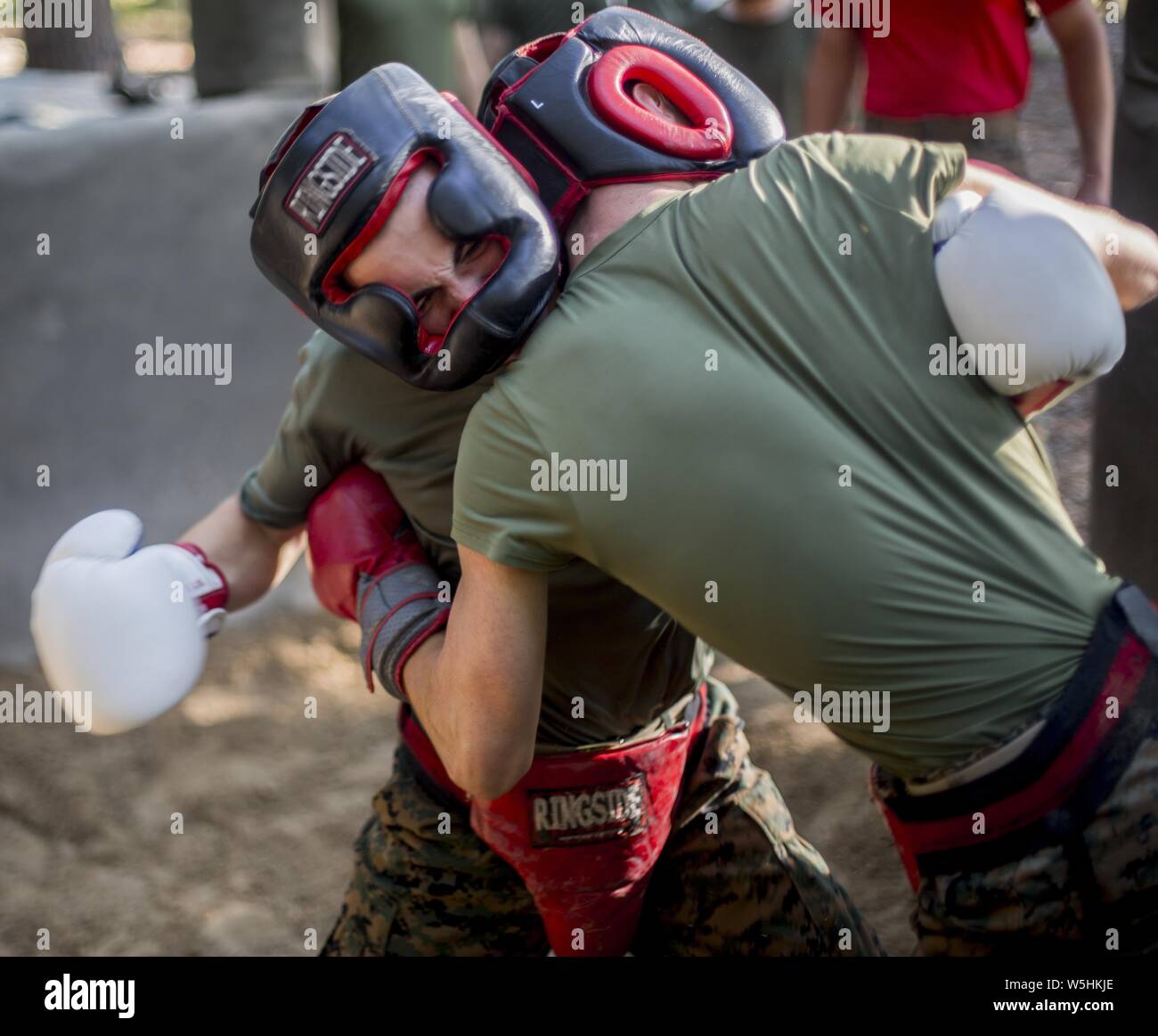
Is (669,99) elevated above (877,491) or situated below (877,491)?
above

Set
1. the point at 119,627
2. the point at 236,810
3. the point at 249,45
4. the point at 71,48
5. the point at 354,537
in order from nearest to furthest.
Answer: the point at 119,627, the point at 354,537, the point at 236,810, the point at 249,45, the point at 71,48

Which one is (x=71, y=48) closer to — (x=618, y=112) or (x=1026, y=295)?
(x=618, y=112)

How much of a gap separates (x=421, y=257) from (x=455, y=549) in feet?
1.75

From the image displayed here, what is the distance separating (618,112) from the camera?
5.53ft

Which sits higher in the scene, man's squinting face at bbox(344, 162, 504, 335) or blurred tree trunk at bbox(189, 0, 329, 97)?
man's squinting face at bbox(344, 162, 504, 335)

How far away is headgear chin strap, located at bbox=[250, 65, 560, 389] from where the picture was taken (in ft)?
5.16

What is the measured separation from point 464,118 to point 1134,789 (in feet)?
3.76

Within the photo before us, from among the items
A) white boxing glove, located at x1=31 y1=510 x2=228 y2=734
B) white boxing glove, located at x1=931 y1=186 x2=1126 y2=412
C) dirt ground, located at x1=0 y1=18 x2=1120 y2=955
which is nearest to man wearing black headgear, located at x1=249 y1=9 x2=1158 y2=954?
white boxing glove, located at x1=931 y1=186 x2=1126 y2=412

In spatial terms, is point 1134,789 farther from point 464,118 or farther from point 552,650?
point 464,118

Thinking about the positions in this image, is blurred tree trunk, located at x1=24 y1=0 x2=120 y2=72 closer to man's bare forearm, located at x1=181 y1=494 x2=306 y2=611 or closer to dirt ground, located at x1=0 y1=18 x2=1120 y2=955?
dirt ground, located at x1=0 y1=18 x2=1120 y2=955

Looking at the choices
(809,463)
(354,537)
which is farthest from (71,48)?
(809,463)

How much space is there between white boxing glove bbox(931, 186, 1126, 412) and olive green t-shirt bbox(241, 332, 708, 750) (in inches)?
27.8

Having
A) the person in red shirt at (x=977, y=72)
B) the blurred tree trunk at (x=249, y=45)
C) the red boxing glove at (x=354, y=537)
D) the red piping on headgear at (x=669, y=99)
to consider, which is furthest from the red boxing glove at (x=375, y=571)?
the blurred tree trunk at (x=249, y=45)

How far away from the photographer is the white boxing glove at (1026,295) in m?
1.41
